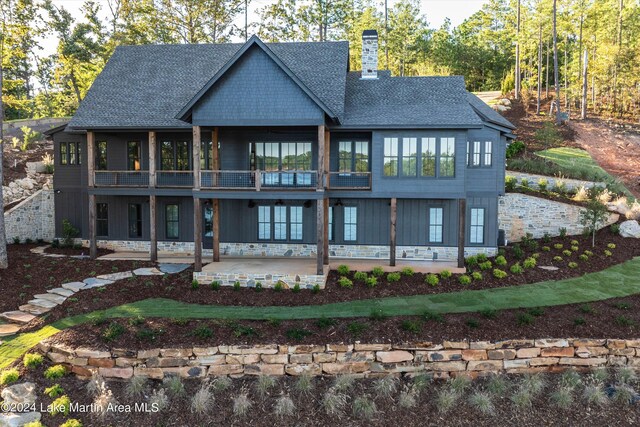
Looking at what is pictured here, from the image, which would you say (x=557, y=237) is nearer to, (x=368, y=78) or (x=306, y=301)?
(x=368, y=78)

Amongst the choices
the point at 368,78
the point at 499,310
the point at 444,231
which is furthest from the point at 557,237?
the point at 368,78

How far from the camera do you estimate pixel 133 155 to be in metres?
19.1

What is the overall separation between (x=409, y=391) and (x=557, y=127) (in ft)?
97.6

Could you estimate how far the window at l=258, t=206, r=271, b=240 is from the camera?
18422 mm

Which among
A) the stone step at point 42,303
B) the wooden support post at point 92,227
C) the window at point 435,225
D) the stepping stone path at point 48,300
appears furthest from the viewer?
the window at point 435,225

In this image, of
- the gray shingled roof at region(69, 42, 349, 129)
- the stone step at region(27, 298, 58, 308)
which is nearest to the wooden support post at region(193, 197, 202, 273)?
the gray shingled roof at region(69, 42, 349, 129)

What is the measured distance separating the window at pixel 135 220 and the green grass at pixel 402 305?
24.7ft

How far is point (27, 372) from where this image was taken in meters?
9.58

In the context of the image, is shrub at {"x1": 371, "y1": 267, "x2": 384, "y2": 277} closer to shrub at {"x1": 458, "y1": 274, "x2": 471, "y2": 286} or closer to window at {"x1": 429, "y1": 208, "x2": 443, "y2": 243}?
shrub at {"x1": 458, "y1": 274, "x2": 471, "y2": 286}

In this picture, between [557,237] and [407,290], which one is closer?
[407,290]

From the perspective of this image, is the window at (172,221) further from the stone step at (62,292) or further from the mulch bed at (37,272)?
the stone step at (62,292)

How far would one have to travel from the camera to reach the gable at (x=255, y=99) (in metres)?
14.6

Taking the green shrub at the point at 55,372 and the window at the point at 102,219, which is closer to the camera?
the green shrub at the point at 55,372

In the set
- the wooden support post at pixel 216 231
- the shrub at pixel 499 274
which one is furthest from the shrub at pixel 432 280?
the wooden support post at pixel 216 231
